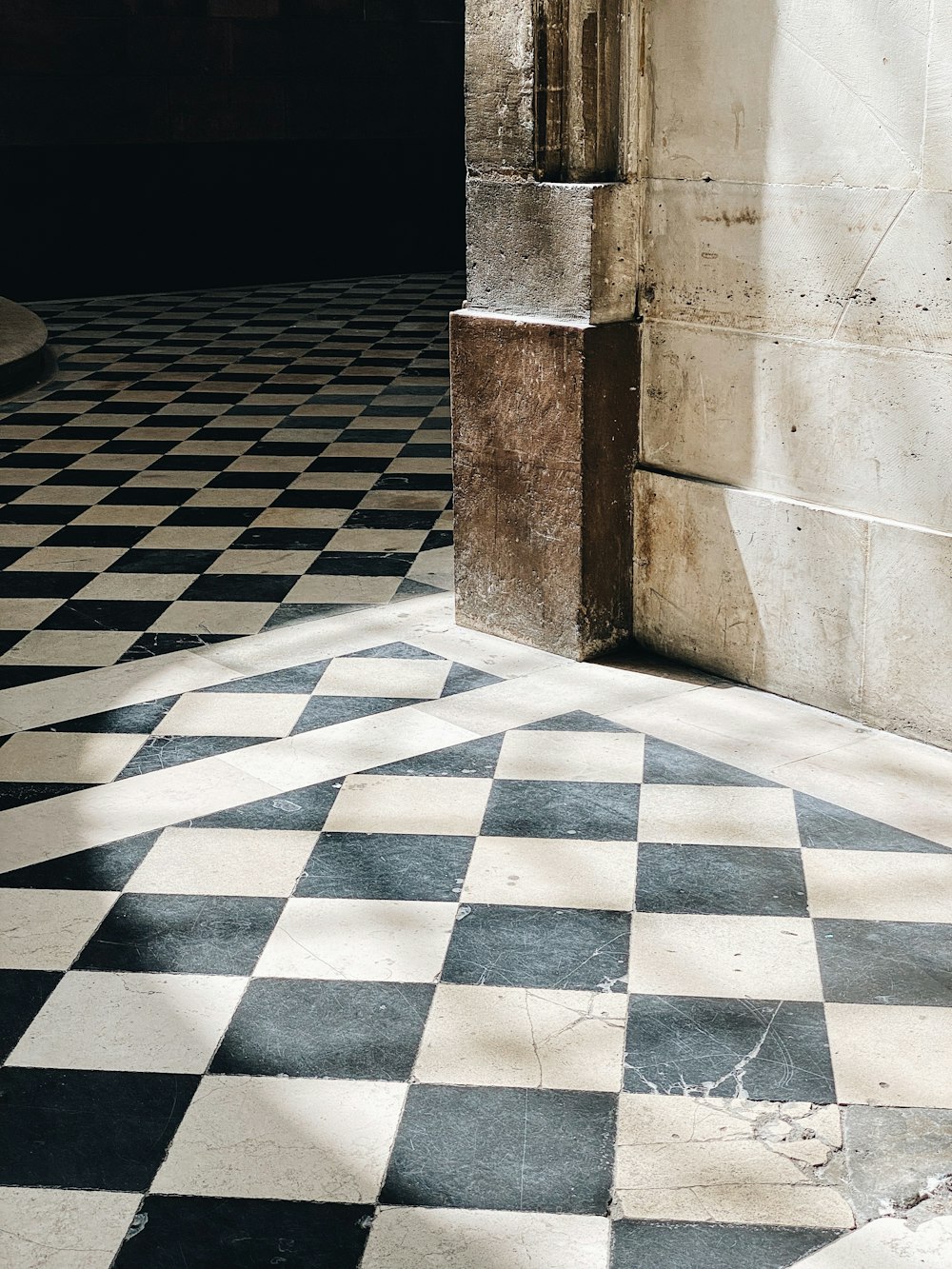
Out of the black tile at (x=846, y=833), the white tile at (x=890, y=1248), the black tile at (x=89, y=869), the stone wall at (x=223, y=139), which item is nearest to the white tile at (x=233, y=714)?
the black tile at (x=89, y=869)

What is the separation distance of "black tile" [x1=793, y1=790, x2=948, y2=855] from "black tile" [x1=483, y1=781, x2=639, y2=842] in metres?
0.39

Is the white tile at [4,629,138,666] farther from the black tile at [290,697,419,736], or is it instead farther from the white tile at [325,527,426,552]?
the white tile at [325,527,426,552]

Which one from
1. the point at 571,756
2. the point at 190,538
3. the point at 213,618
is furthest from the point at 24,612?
the point at 571,756

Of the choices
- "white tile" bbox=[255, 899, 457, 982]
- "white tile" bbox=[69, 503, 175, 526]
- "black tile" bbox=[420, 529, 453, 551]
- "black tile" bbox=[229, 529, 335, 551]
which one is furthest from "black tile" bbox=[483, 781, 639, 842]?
"white tile" bbox=[69, 503, 175, 526]

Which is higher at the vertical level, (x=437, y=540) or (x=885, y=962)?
(x=437, y=540)

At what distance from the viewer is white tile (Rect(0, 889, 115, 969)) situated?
3129 millimetres

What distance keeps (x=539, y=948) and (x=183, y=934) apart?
0.72m

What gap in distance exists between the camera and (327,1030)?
2842 mm

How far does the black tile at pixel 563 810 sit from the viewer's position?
144 inches

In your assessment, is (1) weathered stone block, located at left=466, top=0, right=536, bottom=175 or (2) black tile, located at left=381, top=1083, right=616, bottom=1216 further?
(1) weathered stone block, located at left=466, top=0, right=536, bottom=175

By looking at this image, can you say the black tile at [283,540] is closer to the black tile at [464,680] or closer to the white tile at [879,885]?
the black tile at [464,680]

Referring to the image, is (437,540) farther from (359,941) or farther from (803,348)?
(359,941)

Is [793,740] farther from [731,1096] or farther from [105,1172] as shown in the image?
[105,1172]

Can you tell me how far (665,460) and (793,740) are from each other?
3.33ft
